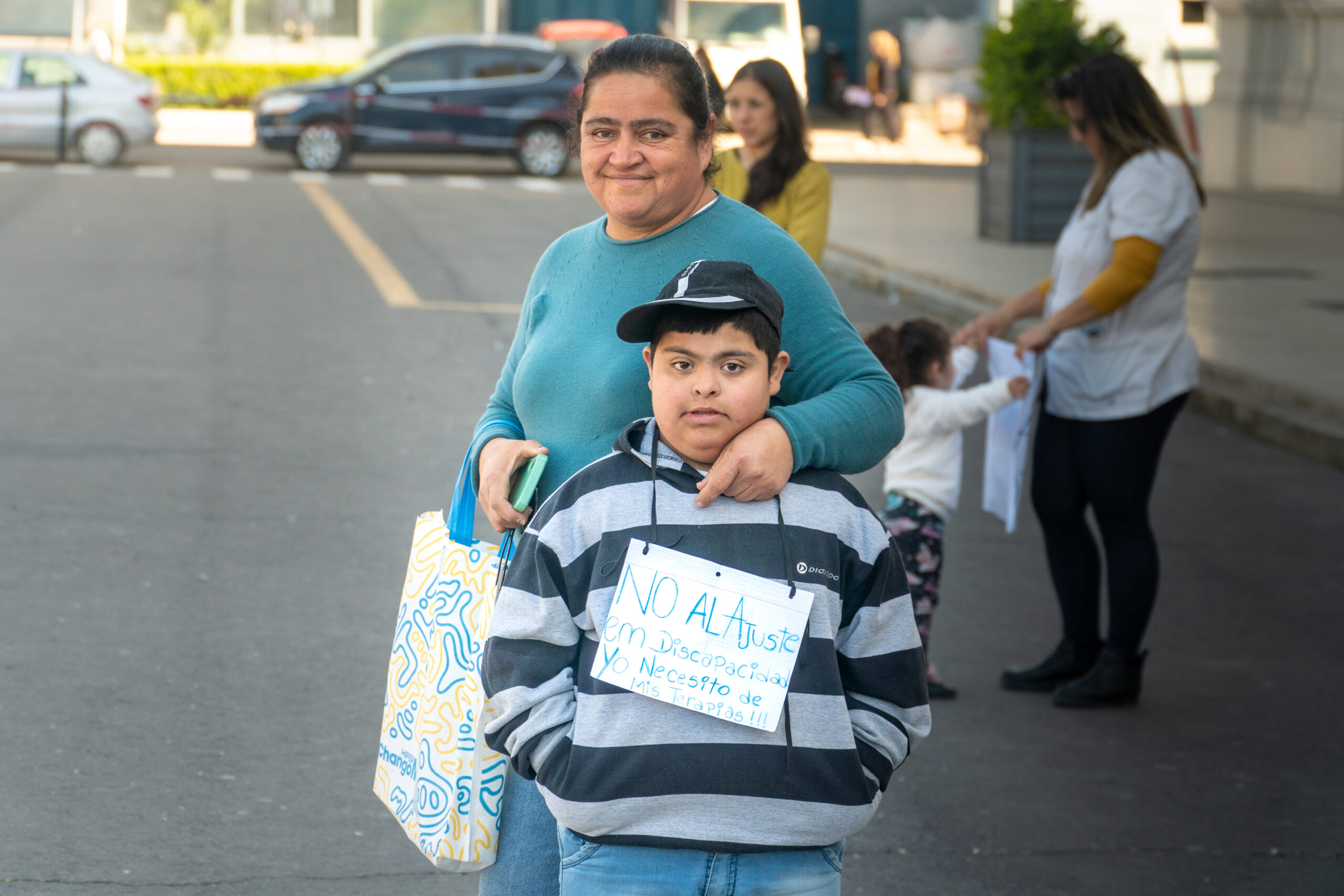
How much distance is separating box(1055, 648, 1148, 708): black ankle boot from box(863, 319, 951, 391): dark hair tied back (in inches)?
41.4

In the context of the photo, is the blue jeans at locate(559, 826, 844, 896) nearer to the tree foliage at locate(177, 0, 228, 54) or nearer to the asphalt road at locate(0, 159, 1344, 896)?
the asphalt road at locate(0, 159, 1344, 896)

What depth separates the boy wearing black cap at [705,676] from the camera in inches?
91.0

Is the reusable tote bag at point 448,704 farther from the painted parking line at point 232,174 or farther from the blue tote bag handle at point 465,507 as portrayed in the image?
the painted parking line at point 232,174

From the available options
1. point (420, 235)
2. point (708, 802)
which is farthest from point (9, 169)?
point (708, 802)

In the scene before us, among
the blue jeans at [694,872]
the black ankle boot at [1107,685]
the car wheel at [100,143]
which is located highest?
the car wheel at [100,143]

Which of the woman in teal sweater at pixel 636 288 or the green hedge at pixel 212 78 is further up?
the green hedge at pixel 212 78

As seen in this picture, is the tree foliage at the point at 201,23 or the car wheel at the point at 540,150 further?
the tree foliage at the point at 201,23

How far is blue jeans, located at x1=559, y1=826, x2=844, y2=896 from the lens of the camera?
7.63 ft

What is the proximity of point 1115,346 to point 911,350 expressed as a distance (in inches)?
24.1

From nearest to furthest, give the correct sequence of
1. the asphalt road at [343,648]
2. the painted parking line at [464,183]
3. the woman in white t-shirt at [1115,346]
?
the asphalt road at [343,648]
the woman in white t-shirt at [1115,346]
the painted parking line at [464,183]

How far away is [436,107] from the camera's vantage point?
23938 mm

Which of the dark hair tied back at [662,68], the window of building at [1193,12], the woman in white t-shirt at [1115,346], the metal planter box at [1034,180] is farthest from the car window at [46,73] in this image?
the dark hair tied back at [662,68]

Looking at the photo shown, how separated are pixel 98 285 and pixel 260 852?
9.61 meters

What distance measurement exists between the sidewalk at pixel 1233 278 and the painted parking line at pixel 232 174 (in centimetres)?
770
